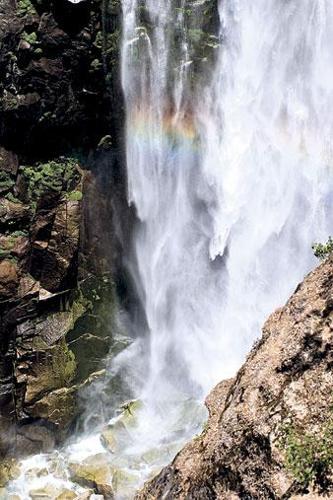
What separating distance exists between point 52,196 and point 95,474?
777 centimetres

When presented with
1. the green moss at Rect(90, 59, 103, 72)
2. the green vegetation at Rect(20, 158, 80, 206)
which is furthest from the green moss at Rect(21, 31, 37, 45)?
the green vegetation at Rect(20, 158, 80, 206)

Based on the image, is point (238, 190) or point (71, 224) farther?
point (238, 190)

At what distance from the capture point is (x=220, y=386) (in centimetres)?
816

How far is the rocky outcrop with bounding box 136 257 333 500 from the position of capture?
17.0 ft

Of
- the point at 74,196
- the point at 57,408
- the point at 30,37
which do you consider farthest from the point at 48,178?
the point at 57,408

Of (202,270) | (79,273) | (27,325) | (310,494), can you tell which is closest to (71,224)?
(79,273)

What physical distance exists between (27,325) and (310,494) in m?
12.2

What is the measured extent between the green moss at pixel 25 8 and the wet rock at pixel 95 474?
12313 mm

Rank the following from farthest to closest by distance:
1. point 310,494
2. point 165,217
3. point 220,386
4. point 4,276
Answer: point 165,217, point 4,276, point 220,386, point 310,494

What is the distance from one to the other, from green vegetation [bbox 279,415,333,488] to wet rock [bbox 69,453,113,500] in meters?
10.7

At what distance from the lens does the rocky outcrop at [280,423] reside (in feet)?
17.0

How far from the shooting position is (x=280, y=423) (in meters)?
5.50

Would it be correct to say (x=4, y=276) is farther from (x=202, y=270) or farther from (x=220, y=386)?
(x=220, y=386)

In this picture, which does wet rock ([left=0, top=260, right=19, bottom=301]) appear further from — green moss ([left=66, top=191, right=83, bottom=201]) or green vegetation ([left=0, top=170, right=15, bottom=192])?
green moss ([left=66, top=191, right=83, bottom=201])
